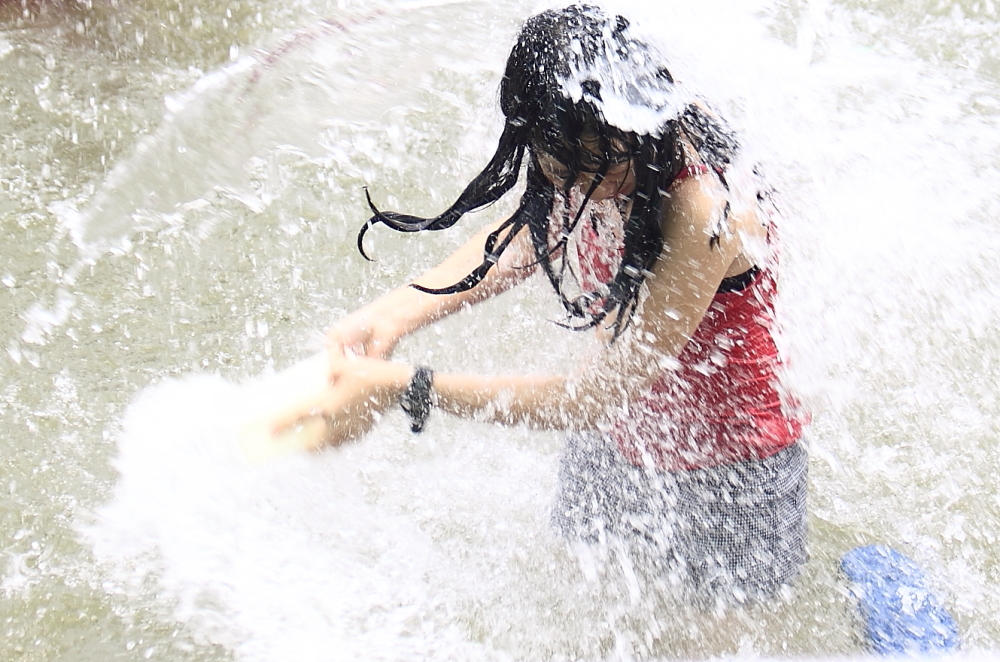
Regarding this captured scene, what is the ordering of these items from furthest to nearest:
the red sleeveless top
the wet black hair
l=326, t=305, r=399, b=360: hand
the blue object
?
the blue object, l=326, t=305, r=399, b=360: hand, the red sleeveless top, the wet black hair

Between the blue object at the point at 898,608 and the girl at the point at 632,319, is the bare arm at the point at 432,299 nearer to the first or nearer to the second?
the girl at the point at 632,319

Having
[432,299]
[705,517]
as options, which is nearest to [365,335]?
[432,299]

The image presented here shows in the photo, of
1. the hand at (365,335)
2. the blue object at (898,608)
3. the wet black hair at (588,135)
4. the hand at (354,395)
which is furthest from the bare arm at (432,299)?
the blue object at (898,608)

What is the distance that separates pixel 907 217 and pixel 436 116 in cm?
178

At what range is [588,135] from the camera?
4.19 feet

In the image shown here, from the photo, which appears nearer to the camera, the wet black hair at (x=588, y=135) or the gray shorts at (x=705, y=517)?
the wet black hair at (x=588, y=135)

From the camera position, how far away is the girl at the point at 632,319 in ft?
4.27

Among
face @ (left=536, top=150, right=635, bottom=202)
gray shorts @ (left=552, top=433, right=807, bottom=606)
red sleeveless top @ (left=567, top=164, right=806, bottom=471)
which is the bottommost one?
gray shorts @ (left=552, top=433, right=807, bottom=606)

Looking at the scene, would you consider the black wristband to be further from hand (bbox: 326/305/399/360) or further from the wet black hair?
the wet black hair

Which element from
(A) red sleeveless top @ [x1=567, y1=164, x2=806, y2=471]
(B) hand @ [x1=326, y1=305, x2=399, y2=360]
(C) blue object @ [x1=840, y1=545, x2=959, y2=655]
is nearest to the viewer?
(A) red sleeveless top @ [x1=567, y1=164, x2=806, y2=471]

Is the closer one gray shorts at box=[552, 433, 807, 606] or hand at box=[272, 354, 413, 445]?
hand at box=[272, 354, 413, 445]

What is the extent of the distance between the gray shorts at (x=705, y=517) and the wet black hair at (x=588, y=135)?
420 millimetres

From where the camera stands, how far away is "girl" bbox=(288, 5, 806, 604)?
1.30m

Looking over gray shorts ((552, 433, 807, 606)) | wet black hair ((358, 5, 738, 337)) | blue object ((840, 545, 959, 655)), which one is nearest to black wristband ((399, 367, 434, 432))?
wet black hair ((358, 5, 738, 337))
